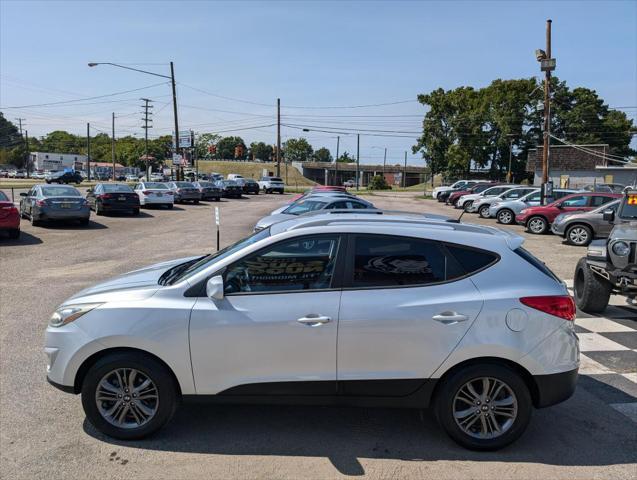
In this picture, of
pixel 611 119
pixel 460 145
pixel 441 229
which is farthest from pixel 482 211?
pixel 611 119

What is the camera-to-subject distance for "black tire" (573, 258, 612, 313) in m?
8.22

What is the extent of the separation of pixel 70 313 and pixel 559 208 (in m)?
20.2

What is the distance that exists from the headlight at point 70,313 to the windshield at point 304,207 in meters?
10.4

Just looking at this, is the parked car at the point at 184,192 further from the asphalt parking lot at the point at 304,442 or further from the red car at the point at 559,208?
the asphalt parking lot at the point at 304,442

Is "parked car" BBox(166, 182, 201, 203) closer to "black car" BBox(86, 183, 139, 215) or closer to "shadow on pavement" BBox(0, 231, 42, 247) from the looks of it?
"black car" BBox(86, 183, 139, 215)

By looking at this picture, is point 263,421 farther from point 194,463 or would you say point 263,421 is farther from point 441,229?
point 441,229

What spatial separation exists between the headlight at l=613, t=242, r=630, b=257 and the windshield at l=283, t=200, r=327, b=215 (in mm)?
8049

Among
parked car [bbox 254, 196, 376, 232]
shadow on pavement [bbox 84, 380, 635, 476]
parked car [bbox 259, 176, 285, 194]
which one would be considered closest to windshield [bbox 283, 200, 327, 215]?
parked car [bbox 254, 196, 376, 232]

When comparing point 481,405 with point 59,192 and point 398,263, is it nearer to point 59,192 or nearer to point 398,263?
point 398,263

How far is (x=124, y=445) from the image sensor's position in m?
4.12

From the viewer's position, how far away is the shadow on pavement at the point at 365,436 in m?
4.02

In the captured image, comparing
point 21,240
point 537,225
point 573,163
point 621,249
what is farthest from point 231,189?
point 621,249

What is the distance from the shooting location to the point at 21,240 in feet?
51.0

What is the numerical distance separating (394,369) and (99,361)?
2.19 metres
